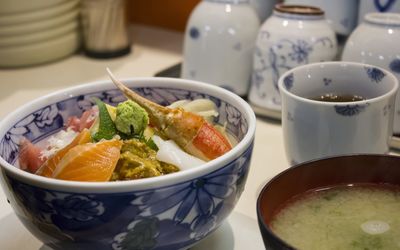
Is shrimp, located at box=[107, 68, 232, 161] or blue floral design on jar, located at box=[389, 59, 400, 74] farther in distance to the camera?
blue floral design on jar, located at box=[389, 59, 400, 74]

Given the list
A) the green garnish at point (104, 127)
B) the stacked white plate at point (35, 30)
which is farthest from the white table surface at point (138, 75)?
the green garnish at point (104, 127)

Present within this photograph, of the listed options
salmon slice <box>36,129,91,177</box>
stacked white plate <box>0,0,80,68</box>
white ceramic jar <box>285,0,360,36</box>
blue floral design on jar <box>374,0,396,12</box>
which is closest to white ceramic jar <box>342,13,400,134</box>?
blue floral design on jar <box>374,0,396,12</box>

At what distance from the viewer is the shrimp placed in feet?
2.08

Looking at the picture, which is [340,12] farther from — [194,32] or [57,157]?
[57,157]

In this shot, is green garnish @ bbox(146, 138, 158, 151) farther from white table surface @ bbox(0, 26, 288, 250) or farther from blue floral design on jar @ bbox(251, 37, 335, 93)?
blue floral design on jar @ bbox(251, 37, 335, 93)

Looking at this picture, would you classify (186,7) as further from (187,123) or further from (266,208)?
(266,208)

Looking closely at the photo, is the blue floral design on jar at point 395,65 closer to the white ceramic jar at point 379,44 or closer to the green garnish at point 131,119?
the white ceramic jar at point 379,44

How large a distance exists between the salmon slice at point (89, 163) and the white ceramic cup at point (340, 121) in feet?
0.86

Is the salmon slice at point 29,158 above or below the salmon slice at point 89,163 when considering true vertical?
below

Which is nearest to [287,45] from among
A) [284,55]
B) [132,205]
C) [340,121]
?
[284,55]

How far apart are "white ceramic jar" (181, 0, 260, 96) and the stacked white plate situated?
42cm

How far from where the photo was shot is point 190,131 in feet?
2.12

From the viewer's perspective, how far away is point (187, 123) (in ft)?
2.13

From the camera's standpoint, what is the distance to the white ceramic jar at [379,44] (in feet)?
2.81
